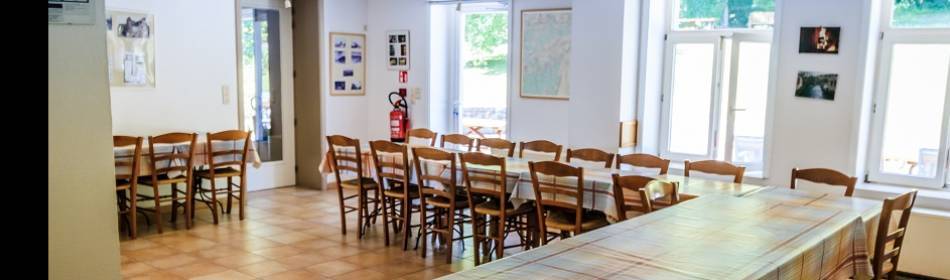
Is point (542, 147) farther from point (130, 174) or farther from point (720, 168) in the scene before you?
point (130, 174)

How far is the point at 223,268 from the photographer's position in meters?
4.77

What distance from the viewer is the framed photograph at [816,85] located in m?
5.09

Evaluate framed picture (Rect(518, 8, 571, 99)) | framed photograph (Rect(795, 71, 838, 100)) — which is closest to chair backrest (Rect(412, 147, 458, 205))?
framed picture (Rect(518, 8, 571, 99))

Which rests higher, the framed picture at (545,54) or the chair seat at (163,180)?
the framed picture at (545,54)

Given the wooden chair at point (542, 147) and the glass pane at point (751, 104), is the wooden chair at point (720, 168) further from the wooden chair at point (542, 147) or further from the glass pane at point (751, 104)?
the glass pane at point (751, 104)

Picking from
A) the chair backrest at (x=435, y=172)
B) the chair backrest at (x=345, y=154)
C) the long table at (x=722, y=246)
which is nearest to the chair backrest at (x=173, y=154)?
the chair backrest at (x=345, y=154)

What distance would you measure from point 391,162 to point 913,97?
370 cm

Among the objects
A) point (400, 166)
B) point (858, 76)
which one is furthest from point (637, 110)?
point (400, 166)

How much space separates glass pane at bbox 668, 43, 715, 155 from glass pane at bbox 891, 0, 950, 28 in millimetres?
1398

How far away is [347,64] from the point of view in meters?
8.00

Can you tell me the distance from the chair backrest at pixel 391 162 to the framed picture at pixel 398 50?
108 inches

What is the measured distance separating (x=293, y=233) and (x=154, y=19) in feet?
7.50

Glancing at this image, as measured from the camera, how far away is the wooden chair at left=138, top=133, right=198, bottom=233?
18.3 feet

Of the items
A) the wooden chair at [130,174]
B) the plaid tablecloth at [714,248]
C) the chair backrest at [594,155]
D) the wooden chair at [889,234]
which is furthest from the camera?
the wooden chair at [130,174]
